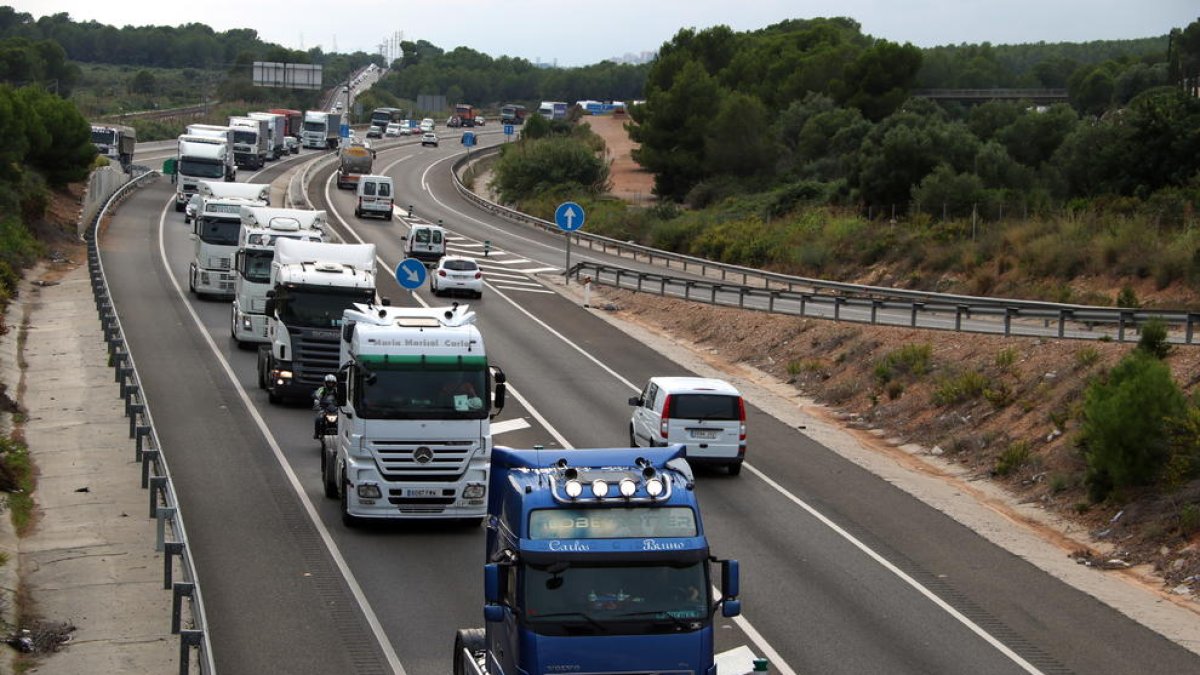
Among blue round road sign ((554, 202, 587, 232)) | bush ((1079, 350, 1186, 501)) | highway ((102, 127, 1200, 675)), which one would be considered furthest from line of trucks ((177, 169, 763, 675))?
blue round road sign ((554, 202, 587, 232))

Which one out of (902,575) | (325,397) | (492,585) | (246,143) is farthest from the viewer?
(246,143)

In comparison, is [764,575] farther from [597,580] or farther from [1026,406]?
[1026,406]

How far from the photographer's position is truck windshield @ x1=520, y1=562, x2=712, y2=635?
11.6 metres

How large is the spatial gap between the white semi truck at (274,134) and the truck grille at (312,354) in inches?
2920

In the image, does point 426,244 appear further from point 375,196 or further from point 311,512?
point 311,512

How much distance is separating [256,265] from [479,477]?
57.6 feet

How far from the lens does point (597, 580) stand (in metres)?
11.7

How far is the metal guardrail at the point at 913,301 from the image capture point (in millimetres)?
33094

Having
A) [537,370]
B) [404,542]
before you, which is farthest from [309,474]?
[537,370]

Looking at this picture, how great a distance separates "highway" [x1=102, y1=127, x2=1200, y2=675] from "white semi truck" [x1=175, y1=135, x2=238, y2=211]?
34610 millimetres

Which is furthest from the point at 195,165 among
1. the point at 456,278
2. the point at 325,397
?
the point at 325,397

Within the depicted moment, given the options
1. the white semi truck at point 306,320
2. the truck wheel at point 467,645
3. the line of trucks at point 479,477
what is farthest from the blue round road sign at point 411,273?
the truck wheel at point 467,645

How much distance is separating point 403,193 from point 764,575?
77199 millimetres

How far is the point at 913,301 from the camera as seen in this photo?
1583 inches
